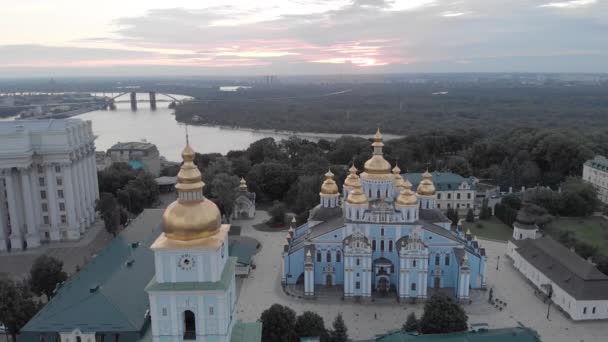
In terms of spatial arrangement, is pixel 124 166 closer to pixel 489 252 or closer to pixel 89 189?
pixel 89 189

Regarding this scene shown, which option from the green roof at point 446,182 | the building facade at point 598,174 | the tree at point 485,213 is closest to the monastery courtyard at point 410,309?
the tree at point 485,213

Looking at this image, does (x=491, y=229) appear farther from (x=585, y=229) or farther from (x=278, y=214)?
(x=278, y=214)

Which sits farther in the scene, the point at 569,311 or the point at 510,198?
the point at 510,198

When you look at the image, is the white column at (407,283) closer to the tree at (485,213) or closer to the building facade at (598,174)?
the tree at (485,213)

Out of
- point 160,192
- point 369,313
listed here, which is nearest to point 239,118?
point 160,192

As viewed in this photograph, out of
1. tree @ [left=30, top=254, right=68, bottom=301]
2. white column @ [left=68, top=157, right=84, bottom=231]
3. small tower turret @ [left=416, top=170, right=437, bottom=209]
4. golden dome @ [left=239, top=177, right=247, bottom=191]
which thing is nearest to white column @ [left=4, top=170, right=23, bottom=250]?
white column @ [left=68, top=157, right=84, bottom=231]
